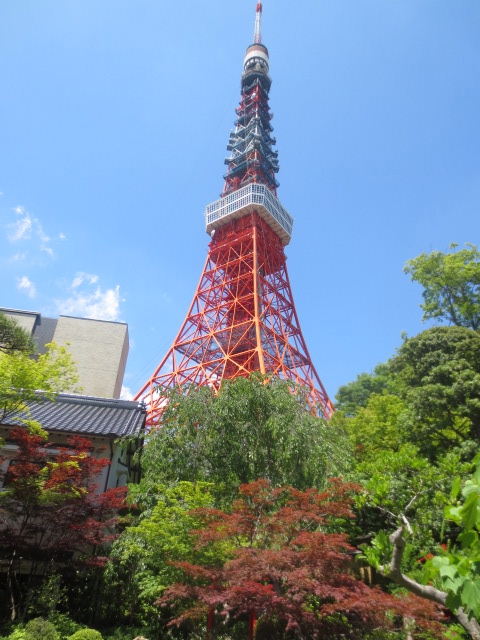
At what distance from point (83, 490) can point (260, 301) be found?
2018 centimetres

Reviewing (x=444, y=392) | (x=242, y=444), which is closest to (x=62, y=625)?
(x=242, y=444)

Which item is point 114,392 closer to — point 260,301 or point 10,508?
point 260,301

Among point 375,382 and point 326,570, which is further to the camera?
point 375,382

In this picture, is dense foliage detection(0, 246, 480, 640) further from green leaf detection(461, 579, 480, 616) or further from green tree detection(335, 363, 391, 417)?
green tree detection(335, 363, 391, 417)

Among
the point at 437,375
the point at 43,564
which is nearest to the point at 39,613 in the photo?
the point at 43,564

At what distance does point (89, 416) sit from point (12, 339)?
3813 mm

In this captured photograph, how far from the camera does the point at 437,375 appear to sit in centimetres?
1034

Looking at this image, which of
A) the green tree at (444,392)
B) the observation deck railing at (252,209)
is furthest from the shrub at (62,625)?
the observation deck railing at (252,209)

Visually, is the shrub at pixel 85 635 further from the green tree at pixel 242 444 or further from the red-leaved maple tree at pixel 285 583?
the green tree at pixel 242 444

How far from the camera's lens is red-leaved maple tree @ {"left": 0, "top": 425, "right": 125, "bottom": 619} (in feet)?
20.2

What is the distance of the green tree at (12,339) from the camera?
21.9ft

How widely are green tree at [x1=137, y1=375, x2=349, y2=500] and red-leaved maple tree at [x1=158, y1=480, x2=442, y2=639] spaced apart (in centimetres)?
148

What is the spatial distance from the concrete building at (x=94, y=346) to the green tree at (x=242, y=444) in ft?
50.5

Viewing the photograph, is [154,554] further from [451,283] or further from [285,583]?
[451,283]
